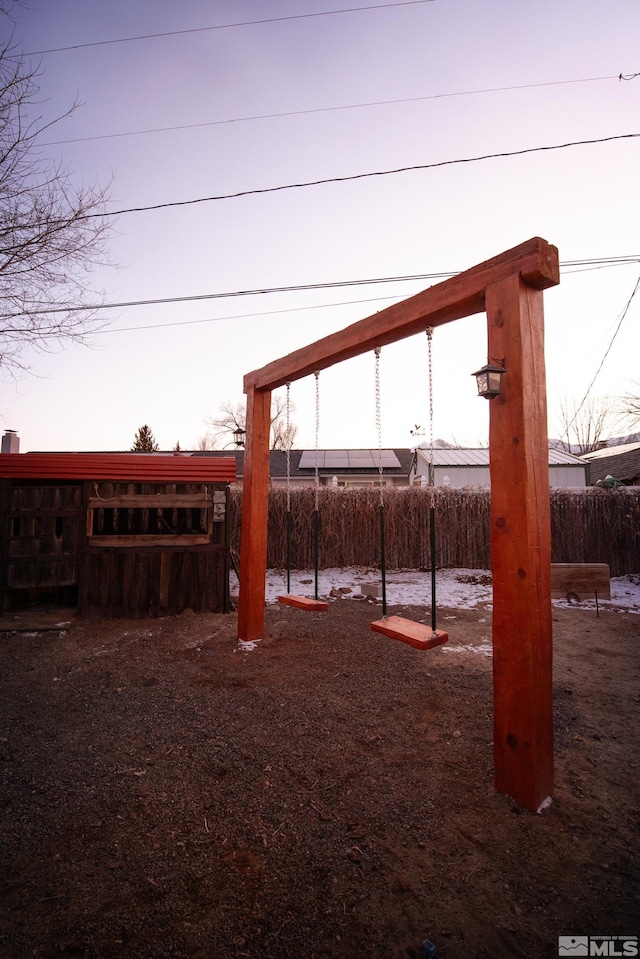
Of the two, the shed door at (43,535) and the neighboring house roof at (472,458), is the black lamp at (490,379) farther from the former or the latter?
the neighboring house roof at (472,458)

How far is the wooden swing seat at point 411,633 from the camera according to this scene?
343 cm

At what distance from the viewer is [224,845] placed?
1.95 meters

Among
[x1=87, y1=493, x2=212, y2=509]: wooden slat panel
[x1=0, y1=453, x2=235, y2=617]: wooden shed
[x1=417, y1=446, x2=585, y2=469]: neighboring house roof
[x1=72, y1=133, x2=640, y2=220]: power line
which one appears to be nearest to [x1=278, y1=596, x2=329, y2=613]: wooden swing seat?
[x1=0, y1=453, x2=235, y2=617]: wooden shed

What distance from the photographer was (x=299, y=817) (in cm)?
215

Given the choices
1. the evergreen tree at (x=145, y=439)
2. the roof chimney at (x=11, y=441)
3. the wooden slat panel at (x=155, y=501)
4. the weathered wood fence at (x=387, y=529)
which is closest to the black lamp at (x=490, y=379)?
the wooden slat panel at (x=155, y=501)

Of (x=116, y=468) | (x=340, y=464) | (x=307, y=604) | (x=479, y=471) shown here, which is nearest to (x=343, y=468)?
(x=340, y=464)

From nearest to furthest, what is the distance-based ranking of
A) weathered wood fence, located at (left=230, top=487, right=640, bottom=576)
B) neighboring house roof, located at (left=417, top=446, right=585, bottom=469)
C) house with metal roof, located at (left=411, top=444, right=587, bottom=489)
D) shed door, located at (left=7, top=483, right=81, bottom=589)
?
1. shed door, located at (left=7, top=483, right=81, bottom=589)
2. weathered wood fence, located at (left=230, top=487, right=640, bottom=576)
3. house with metal roof, located at (left=411, top=444, right=587, bottom=489)
4. neighboring house roof, located at (left=417, top=446, right=585, bottom=469)

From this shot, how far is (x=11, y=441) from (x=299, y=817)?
1561 centimetres

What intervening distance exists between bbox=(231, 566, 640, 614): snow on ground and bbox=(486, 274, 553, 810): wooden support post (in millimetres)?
5092

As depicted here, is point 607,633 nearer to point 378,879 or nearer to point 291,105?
point 378,879

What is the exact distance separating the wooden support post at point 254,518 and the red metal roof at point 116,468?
174 cm

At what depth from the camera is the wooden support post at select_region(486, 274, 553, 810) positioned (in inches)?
89.0

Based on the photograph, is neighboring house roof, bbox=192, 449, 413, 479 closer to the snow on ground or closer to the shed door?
the snow on ground

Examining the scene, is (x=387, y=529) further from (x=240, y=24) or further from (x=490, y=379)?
(x=240, y=24)
